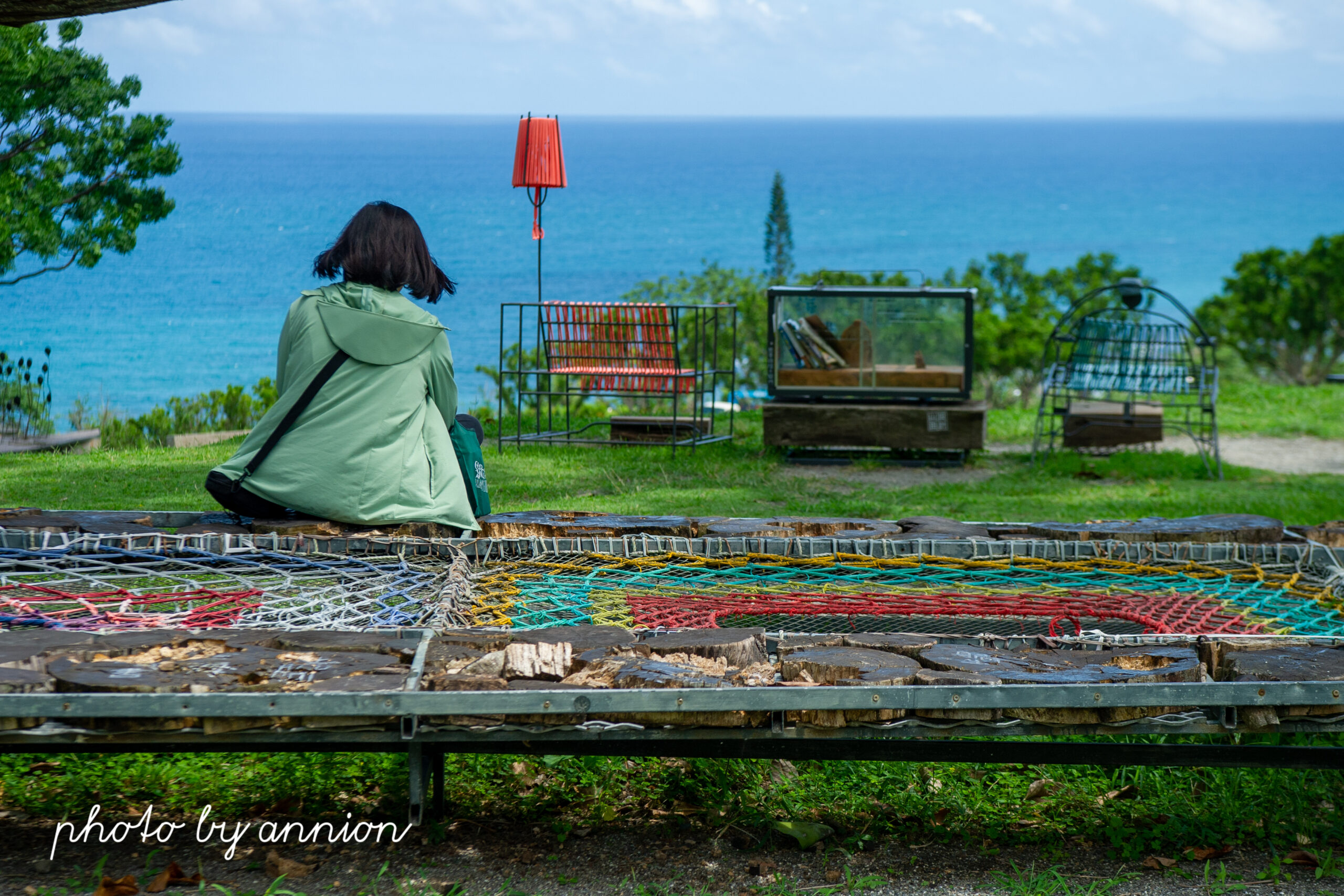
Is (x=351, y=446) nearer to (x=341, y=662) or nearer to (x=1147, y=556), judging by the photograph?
(x=341, y=662)

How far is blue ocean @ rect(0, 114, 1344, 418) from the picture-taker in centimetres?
4297

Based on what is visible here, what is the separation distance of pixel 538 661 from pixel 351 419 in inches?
69.4

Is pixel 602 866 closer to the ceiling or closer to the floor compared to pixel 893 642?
closer to the floor

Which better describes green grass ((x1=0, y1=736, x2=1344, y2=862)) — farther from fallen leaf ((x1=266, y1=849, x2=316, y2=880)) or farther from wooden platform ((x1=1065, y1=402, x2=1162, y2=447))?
wooden platform ((x1=1065, y1=402, x2=1162, y2=447))

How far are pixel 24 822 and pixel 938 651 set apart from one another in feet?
8.02

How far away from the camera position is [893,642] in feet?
10.7

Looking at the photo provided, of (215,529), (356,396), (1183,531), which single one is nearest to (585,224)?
(215,529)

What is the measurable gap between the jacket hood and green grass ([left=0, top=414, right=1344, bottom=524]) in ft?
8.84

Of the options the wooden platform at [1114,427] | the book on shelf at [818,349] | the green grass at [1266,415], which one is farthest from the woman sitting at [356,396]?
the green grass at [1266,415]

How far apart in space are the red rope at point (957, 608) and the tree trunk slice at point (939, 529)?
0.58 metres

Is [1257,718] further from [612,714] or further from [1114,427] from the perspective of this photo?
[1114,427]

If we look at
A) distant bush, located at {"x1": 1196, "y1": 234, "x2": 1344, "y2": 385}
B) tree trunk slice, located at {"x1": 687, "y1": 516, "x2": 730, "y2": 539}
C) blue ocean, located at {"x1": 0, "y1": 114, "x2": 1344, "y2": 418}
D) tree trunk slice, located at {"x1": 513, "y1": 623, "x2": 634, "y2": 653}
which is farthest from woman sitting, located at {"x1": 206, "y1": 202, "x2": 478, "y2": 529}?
distant bush, located at {"x1": 1196, "y1": 234, "x2": 1344, "y2": 385}

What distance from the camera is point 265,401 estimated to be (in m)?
11.1

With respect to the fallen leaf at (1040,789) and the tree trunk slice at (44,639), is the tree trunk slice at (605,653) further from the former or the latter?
the fallen leaf at (1040,789)
